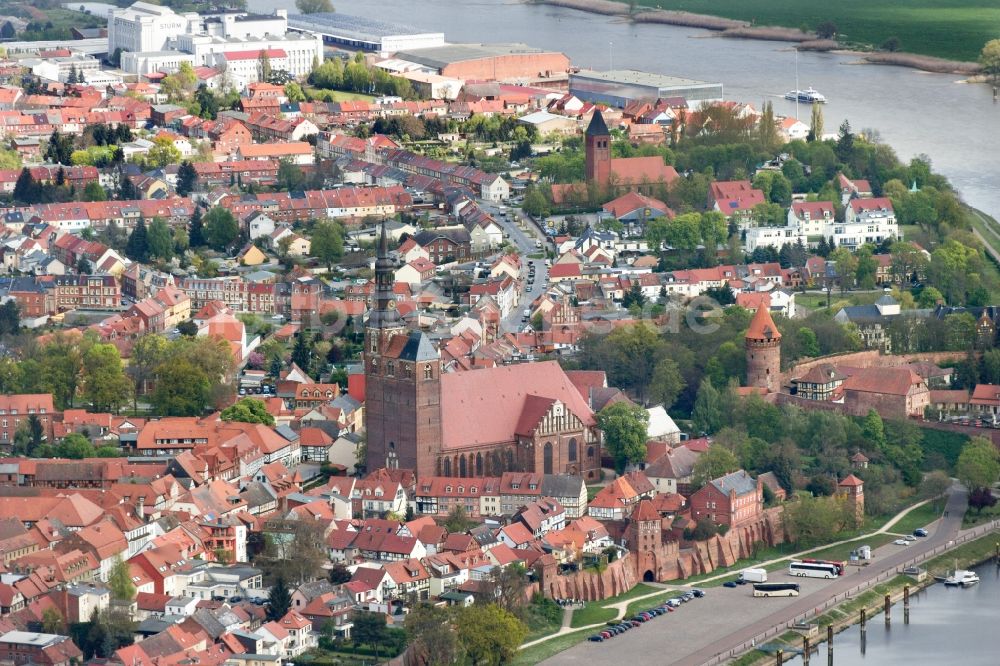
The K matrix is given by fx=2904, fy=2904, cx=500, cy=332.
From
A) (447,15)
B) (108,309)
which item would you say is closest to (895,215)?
(108,309)

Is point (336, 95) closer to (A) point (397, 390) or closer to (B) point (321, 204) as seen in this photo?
(B) point (321, 204)

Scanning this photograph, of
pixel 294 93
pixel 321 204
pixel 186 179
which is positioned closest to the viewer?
pixel 321 204

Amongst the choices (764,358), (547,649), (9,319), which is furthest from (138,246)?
(547,649)

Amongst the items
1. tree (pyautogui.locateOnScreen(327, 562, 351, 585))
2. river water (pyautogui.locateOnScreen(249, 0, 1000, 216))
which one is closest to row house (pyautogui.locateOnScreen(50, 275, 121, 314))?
tree (pyautogui.locateOnScreen(327, 562, 351, 585))

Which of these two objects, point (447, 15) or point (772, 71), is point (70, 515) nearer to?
point (772, 71)

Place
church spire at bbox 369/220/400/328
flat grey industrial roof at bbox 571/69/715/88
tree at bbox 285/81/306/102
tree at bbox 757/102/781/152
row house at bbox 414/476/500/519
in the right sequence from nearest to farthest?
row house at bbox 414/476/500/519 → church spire at bbox 369/220/400/328 → tree at bbox 757/102/781/152 → tree at bbox 285/81/306/102 → flat grey industrial roof at bbox 571/69/715/88

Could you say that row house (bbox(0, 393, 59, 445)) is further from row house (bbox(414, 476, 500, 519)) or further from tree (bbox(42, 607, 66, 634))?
tree (bbox(42, 607, 66, 634))
